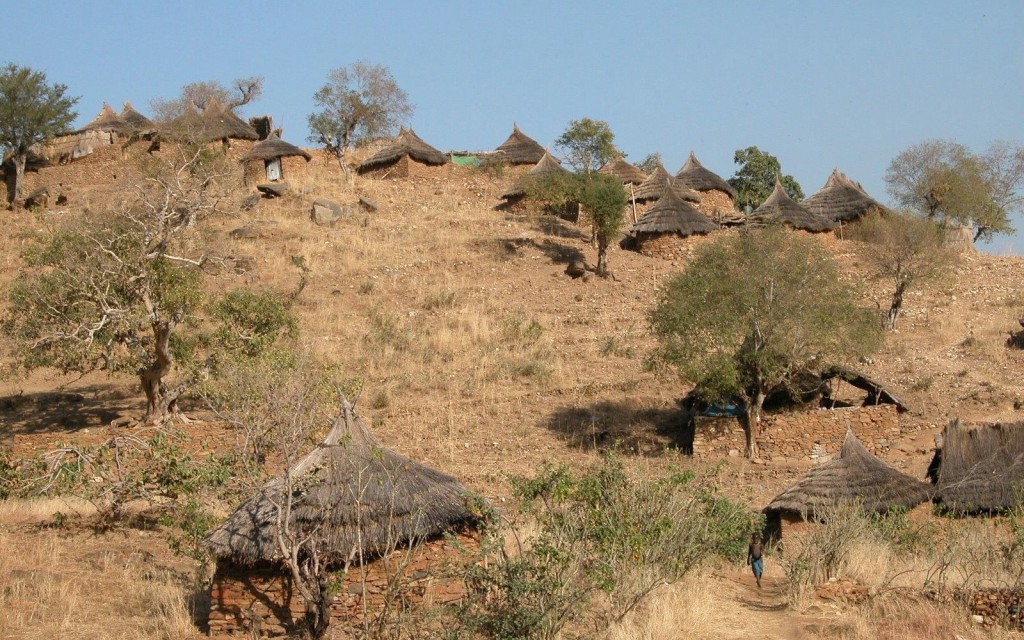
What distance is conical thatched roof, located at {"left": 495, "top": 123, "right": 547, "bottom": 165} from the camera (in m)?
31.8

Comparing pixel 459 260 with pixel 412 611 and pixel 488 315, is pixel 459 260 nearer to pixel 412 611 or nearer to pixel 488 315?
pixel 488 315

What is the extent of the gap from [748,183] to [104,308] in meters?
24.5

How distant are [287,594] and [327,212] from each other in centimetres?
1811

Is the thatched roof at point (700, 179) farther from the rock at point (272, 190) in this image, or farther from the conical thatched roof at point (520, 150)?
the rock at point (272, 190)

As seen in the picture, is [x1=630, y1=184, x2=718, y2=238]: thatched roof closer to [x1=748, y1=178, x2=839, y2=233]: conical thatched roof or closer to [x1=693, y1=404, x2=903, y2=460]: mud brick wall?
[x1=748, y1=178, x2=839, y2=233]: conical thatched roof

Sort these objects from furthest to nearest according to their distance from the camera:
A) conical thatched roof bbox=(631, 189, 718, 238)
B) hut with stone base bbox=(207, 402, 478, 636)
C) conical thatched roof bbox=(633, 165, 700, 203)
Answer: conical thatched roof bbox=(633, 165, 700, 203) → conical thatched roof bbox=(631, 189, 718, 238) → hut with stone base bbox=(207, 402, 478, 636)

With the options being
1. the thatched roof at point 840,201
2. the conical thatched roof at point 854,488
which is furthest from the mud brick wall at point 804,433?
the thatched roof at point 840,201

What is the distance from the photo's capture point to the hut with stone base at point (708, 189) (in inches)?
1151

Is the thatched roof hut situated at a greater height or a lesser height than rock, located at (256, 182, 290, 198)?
lesser

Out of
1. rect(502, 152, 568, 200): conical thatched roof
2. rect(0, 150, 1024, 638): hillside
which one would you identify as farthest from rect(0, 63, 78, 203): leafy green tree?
rect(502, 152, 568, 200): conical thatched roof

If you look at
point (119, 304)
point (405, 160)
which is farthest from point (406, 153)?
point (119, 304)

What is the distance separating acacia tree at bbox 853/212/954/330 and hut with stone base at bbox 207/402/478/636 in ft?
47.1

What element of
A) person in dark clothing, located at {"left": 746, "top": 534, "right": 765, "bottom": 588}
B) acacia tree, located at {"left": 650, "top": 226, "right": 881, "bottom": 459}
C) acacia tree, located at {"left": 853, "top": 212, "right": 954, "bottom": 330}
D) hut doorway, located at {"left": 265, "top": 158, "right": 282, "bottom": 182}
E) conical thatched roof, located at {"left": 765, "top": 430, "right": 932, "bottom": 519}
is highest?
hut doorway, located at {"left": 265, "top": 158, "right": 282, "bottom": 182}

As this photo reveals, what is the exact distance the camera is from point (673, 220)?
25203mm
